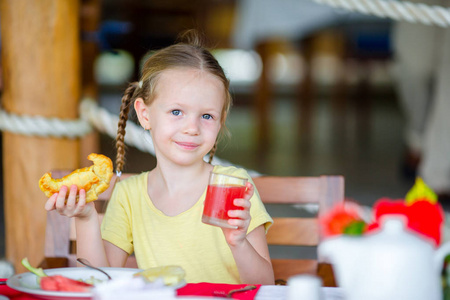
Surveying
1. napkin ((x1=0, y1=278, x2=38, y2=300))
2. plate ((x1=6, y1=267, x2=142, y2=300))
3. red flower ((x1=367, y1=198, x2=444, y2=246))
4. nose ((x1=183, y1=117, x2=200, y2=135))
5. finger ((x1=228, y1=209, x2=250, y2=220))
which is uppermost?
nose ((x1=183, y1=117, x2=200, y2=135))

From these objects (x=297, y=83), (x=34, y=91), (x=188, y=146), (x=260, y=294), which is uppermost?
(x=297, y=83)

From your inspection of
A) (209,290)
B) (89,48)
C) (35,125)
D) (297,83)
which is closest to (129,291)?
(209,290)

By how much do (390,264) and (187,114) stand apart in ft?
2.46

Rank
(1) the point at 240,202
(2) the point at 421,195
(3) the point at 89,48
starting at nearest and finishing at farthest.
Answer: (2) the point at 421,195
(1) the point at 240,202
(3) the point at 89,48

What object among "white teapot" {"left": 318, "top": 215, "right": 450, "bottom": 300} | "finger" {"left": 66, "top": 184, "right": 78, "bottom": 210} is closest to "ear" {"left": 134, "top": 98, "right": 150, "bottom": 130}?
"finger" {"left": 66, "top": 184, "right": 78, "bottom": 210}

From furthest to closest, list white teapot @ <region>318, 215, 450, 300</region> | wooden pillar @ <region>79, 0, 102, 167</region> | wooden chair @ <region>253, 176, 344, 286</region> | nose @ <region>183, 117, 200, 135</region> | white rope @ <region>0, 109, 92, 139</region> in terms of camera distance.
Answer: wooden pillar @ <region>79, 0, 102, 167</region>
white rope @ <region>0, 109, 92, 139</region>
wooden chair @ <region>253, 176, 344, 286</region>
nose @ <region>183, 117, 200, 135</region>
white teapot @ <region>318, 215, 450, 300</region>

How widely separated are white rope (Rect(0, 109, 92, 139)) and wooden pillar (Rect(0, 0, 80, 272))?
0.02 metres

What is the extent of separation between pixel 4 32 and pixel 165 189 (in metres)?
0.83

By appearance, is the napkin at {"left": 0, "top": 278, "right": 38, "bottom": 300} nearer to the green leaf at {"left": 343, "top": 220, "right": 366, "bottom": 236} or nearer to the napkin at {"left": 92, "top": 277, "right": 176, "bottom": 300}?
the napkin at {"left": 92, "top": 277, "right": 176, "bottom": 300}

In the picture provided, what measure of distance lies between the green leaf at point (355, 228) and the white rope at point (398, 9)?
1.26m

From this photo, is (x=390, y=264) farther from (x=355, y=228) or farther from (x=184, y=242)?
(x=184, y=242)

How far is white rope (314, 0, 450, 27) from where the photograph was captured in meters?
1.72

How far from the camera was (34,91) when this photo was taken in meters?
1.71

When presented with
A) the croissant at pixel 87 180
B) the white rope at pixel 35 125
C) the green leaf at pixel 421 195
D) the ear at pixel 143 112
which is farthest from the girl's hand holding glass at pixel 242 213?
the white rope at pixel 35 125
